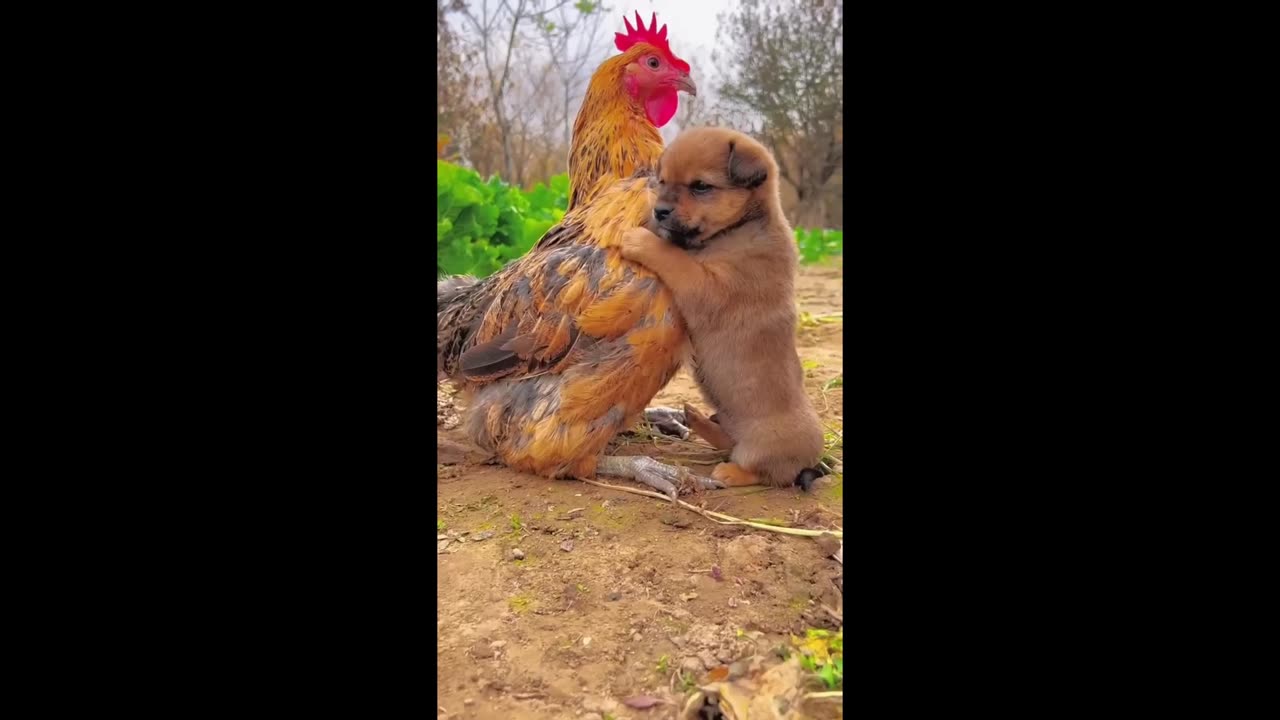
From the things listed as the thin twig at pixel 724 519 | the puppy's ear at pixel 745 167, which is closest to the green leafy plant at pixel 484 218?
the puppy's ear at pixel 745 167

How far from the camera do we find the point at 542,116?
7.97 feet

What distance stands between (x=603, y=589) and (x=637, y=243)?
3.10 ft

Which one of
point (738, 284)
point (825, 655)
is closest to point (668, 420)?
point (738, 284)

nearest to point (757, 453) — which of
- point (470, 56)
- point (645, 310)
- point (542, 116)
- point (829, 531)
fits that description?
point (829, 531)

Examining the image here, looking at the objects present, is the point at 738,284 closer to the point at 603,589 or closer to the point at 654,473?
the point at 654,473

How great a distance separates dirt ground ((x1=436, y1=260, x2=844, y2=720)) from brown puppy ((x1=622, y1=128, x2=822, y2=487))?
13cm

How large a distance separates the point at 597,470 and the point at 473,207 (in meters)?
1.58

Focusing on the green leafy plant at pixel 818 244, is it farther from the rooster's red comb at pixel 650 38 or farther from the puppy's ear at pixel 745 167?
the puppy's ear at pixel 745 167

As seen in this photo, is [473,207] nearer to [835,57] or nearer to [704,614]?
[835,57]

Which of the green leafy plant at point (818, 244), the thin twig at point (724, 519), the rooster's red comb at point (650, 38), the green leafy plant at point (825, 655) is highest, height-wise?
the rooster's red comb at point (650, 38)

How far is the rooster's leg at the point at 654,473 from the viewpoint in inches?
88.9

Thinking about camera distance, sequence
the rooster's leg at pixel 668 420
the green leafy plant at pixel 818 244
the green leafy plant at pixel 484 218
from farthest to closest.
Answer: the green leafy plant at pixel 818 244
the green leafy plant at pixel 484 218
the rooster's leg at pixel 668 420

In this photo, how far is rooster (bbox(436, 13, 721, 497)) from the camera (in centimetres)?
220

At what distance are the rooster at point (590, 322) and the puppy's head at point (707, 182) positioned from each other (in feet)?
0.53
